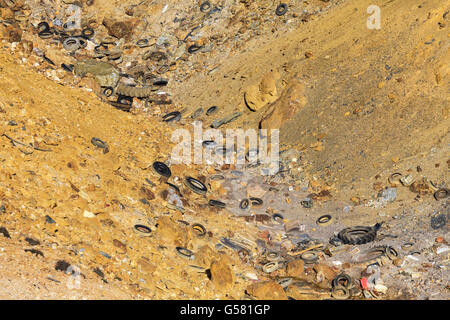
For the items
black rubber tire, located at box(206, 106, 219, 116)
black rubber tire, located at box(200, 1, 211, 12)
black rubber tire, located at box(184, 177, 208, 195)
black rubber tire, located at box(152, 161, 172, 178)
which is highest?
black rubber tire, located at box(200, 1, 211, 12)

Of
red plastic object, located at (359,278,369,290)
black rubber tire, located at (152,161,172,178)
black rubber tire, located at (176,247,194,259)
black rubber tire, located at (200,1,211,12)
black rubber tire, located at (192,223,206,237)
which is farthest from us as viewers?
black rubber tire, located at (200,1,211,12)

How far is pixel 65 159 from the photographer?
401 inches

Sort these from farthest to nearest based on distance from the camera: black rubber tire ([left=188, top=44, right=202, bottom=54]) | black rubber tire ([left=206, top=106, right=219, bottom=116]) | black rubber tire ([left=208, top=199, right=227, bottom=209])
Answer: black rubber tire ([left=188, top=44, right=202, bottom=54])
black rubber tire ([left=206, top=106, right=219, bottom=116])
black rubber tire ([left=208, top=199, right=227, bottom=209])

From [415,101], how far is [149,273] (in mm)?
7343

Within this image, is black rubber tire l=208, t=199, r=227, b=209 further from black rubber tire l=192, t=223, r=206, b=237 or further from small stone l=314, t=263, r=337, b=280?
small stone l=314, t=263, r=337, b=280

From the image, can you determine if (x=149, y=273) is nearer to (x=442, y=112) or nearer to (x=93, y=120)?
(x=93, y=120)

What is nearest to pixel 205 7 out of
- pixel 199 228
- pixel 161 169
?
pixel 161 169

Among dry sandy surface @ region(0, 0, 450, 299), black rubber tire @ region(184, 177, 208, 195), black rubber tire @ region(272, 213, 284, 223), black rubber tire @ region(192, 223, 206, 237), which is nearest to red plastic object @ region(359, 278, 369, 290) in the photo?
dry sandy surface @ region(0, 0, 450, 299)

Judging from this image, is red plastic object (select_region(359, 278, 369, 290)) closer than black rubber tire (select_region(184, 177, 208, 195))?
Yes

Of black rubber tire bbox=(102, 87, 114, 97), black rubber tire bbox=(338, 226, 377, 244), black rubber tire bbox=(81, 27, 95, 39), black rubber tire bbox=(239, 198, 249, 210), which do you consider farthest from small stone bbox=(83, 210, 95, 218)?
black rubber tire bbox=(81, 27, 95, 39)

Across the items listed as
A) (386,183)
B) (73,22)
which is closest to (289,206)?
(386,183)

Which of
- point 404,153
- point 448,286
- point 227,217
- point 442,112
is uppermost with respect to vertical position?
point 442,112

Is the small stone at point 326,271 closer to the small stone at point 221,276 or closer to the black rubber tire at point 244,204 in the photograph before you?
the small stone at point 221,276

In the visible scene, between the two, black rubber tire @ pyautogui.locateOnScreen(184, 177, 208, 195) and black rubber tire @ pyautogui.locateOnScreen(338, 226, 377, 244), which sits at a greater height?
black rubber tire @ pyautogui.locateOnScreen(184, 177, 208, 195)
